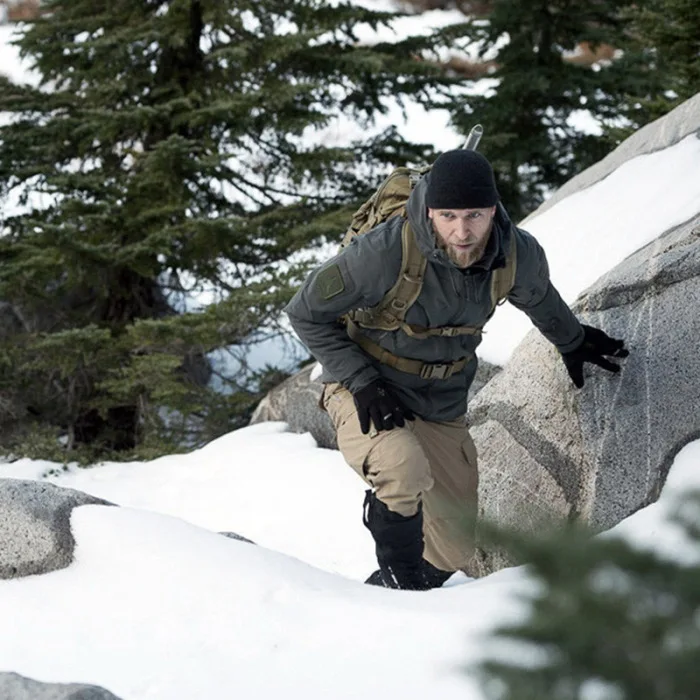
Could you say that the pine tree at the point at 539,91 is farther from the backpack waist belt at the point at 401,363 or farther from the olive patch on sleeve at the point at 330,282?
the olive patch on sleeve at the point at 330,282

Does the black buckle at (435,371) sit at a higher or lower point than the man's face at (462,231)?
lower

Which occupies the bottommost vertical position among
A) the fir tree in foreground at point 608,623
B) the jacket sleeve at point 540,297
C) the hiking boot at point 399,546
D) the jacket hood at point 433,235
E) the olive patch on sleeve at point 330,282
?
the hiking boot at point 399,546

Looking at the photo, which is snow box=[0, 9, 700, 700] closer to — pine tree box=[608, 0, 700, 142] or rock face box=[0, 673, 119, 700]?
rock face box=[0, 673, 119, 700]

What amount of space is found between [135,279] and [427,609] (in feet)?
30.6

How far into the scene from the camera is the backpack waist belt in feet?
15.1

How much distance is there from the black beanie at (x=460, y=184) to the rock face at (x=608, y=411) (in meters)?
Result: 1.57

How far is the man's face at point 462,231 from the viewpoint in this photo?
4.02 metres

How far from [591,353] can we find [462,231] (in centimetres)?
135

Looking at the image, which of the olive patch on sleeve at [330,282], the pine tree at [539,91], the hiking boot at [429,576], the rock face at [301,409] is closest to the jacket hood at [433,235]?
the olive patch on sleeve at [330,282]

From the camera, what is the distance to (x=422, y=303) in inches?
172

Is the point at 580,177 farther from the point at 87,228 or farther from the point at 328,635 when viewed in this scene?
the point at 328,635

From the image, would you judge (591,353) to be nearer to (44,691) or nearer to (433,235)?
(433,235)

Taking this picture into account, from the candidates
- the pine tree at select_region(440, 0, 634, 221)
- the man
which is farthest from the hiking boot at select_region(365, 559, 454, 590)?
the pine tree at select_region(440, 0, 634, 221)

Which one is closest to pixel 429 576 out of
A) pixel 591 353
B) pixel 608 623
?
pixel 591 353
